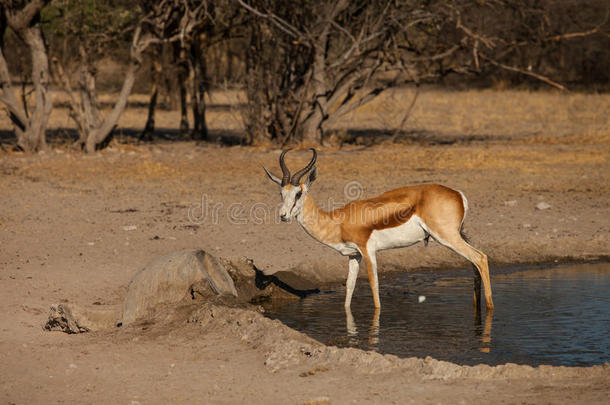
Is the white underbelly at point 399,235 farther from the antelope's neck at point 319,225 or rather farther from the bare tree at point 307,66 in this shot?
the bare tree at point 307,66

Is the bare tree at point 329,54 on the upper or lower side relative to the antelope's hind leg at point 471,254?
upper

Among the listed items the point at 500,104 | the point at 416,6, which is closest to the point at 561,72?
the point at 500,104

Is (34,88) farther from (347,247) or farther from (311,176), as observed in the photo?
→ (347,247)

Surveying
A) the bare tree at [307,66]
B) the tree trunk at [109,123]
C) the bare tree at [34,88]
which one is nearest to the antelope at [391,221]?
the bare tree at [307,66]

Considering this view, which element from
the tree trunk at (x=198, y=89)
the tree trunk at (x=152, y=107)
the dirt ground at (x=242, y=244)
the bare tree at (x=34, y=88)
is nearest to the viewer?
the dirt ground at (x=242, y=244)

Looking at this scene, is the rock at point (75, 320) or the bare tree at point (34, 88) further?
the bare tree at point (34, 88)

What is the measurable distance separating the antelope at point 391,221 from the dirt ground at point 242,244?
1.31 metres

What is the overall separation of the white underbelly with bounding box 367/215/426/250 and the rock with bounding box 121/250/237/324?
154 centimetres

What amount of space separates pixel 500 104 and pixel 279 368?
89.2ft

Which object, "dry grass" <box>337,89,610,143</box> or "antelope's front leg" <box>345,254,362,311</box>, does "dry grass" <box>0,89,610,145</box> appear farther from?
"antelope's front leg" <box>345,254,362,311</box>

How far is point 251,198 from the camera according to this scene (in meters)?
13.9

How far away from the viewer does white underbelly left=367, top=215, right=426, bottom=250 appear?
8.02 metres

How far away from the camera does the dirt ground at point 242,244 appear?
561cm

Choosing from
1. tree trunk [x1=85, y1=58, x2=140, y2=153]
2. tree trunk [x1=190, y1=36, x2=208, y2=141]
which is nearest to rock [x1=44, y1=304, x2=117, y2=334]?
tree trunk [x1=85, y1=58, x2=140, y2=153]
